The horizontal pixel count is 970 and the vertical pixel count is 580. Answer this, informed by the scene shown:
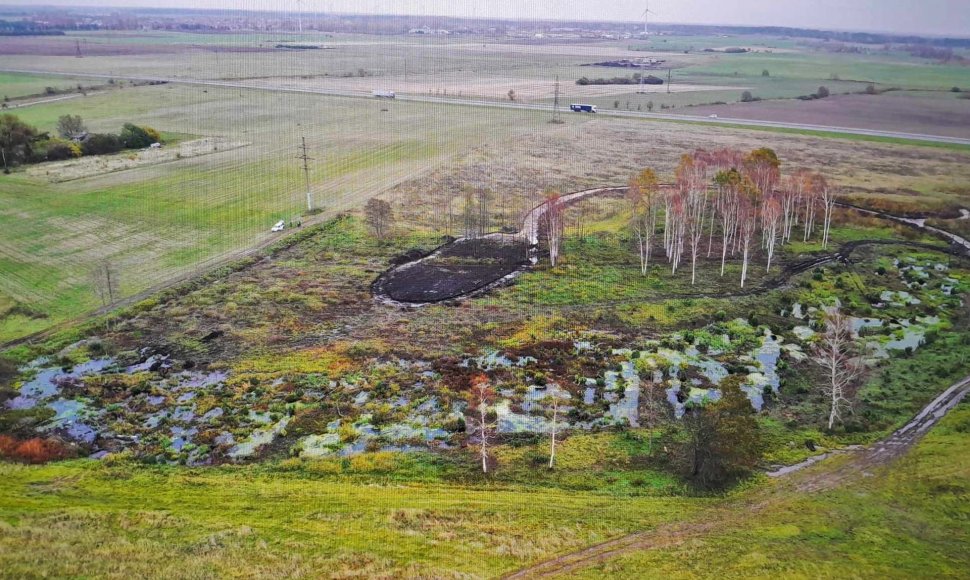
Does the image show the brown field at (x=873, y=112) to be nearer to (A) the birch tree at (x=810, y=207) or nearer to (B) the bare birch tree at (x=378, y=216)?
(A) the birch tree at (x=810, y=207)

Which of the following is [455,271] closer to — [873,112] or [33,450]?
[33,450]

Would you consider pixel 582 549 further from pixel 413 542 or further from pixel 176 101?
pixel 176 101

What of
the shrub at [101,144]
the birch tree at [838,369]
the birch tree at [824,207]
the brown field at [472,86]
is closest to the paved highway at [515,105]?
the brown field at [472,86]

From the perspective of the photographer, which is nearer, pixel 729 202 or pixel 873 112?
pixel 729 202

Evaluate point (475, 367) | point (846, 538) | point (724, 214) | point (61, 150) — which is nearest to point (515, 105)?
point (61, 150)

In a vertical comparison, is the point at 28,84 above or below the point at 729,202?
above

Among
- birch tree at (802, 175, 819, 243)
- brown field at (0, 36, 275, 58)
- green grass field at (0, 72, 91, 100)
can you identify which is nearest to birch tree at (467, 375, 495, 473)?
birch tree at (802, 175, 819, 243)

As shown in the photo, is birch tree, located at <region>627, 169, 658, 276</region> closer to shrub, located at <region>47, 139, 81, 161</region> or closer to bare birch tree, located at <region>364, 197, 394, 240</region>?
bare birch tree, located at <region>364, 197, 394, 240</region>
